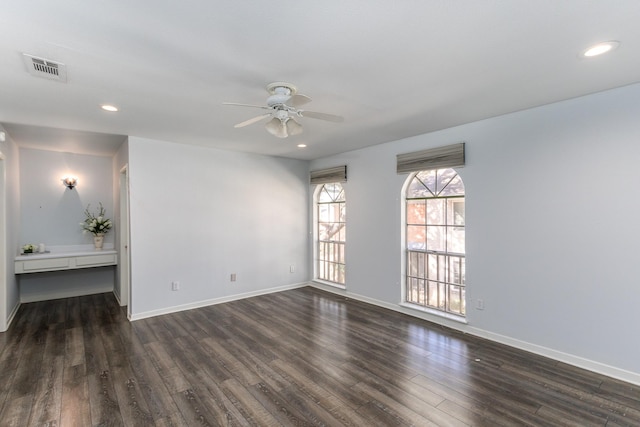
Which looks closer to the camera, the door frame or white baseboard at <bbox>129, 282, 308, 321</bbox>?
white baseboard at <bbox>129, 282, 308, 321</bbox>

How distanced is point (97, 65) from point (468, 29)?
2551 mm

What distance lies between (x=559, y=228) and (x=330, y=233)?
145 inches

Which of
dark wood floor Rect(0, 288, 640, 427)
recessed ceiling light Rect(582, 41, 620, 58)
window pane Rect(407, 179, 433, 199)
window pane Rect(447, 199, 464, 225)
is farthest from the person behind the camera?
window pane Rect(407, 179, 433, 199)

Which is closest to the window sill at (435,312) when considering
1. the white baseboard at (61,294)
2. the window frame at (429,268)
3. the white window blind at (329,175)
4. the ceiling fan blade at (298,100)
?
the window frame at (429,268)

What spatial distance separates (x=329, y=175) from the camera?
224 inches

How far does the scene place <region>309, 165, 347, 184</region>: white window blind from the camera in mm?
5418

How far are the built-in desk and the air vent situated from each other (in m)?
3.52

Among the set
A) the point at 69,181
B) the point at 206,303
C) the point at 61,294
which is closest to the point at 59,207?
the point at 69,181

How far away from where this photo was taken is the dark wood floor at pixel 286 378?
222 centimetres

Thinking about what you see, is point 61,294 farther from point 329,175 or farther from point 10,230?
point 329,175

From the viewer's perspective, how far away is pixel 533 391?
251 centimetres

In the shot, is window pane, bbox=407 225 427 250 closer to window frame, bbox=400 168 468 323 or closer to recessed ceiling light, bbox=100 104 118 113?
window frame, bbox=400 168 468 323

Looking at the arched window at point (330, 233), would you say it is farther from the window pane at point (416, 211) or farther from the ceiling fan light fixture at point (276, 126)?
the ceiling fan light fixture at point (276, 126)

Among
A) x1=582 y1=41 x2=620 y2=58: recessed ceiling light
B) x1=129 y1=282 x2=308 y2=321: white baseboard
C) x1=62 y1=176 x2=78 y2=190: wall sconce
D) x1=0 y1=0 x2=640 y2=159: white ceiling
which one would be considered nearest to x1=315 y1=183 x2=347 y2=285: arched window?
x1=129 y1=282 x2=308 y2=321: white baseboard
